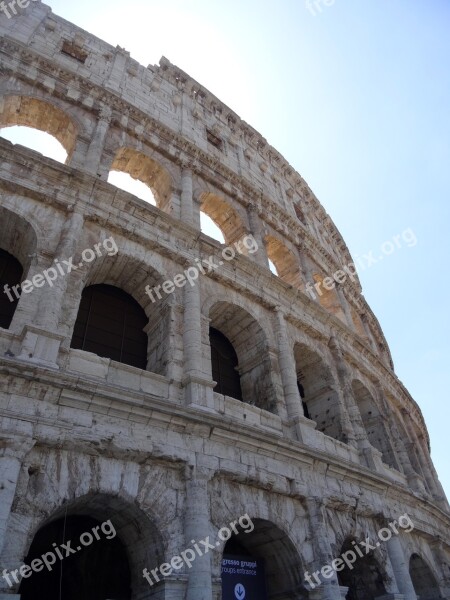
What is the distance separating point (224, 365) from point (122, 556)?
451 cm

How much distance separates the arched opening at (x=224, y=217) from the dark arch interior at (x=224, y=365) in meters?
4.21

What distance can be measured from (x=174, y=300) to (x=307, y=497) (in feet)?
14.7

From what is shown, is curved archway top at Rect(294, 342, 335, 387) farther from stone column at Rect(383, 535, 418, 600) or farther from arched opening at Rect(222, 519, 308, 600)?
arched opening at Rect(222, 519, 308, 600)

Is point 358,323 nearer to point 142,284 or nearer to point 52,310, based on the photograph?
point 142,284

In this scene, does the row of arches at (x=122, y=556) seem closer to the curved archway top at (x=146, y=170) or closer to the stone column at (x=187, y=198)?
the stone column at (x=187, y=198)

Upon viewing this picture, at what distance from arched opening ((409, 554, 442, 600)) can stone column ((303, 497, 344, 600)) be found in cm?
435

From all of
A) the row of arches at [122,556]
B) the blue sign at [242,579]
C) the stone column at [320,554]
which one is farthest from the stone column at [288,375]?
the blue sign at [242,579]

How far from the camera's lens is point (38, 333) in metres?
6.87

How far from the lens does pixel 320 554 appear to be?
25.4 ft

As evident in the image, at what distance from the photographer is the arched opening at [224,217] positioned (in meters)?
14.1

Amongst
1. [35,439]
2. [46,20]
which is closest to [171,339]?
[35,439]

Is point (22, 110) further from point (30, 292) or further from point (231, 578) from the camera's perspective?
point (231, 578)

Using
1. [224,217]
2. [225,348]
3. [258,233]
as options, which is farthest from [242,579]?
[224,217]

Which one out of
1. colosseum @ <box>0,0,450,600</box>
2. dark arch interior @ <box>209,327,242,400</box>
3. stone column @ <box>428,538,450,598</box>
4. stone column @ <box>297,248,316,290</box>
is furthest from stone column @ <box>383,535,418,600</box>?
stone column @ <box>297,248,316,290</box>
